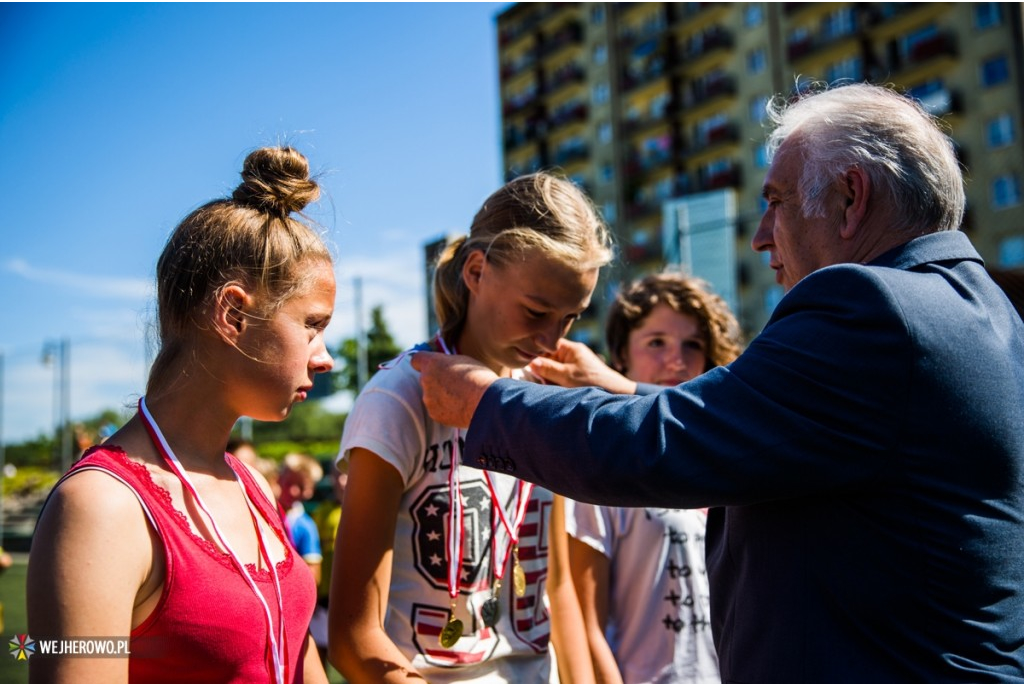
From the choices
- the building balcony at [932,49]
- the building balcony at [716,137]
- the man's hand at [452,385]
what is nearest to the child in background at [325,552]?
the man's hand at [452,385]

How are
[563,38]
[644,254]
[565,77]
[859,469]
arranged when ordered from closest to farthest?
[859,469] < [644,254] < [565,77] < [563,38]

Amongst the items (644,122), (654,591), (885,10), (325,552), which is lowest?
(325,552)

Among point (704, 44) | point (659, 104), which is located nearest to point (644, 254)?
point (659, 104)

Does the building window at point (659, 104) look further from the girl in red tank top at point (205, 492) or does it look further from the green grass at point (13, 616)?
the girl in red tank top at point (205, 492)

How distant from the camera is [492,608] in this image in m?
2.04

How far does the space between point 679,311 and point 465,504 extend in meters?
1.68

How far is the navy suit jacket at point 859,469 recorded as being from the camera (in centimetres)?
143

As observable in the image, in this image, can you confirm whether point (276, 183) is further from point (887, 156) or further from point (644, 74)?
point (644, 74)

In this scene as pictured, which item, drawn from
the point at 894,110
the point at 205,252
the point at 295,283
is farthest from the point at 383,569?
the point at 894,110

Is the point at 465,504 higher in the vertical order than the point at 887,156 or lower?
lower

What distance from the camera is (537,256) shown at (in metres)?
2.12

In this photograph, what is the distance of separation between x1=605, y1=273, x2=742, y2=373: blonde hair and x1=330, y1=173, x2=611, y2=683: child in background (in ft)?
3.98

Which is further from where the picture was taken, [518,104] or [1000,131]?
[518,104]

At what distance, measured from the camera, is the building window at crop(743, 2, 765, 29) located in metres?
35.2
